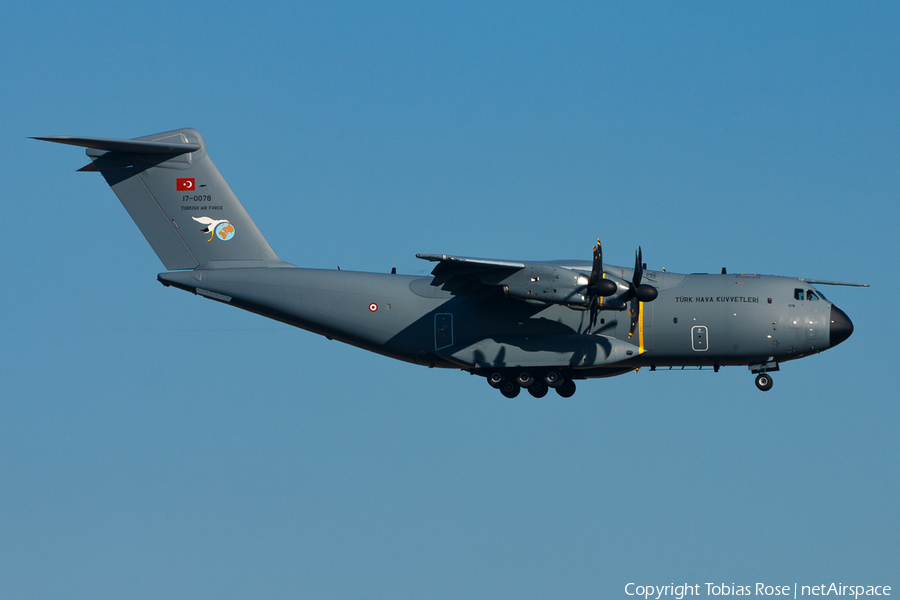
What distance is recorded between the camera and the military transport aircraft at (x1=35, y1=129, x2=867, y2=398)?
21328mm

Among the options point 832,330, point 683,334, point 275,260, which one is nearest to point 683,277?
point 683,334

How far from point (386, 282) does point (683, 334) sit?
6.44 meters

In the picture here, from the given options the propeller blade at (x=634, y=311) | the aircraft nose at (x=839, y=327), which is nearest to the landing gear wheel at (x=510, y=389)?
the propeller blade at (x=634, y=311)

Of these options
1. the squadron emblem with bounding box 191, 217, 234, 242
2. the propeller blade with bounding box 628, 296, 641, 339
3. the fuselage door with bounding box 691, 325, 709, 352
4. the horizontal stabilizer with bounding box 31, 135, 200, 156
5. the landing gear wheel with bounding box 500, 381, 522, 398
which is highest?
Answer: the horizontal stabilizer with bounding box 31, 135, 200, 156

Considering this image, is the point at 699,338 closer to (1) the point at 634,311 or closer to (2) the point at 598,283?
(1) the point at 634,311

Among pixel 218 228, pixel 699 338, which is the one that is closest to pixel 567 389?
pixel 699 338

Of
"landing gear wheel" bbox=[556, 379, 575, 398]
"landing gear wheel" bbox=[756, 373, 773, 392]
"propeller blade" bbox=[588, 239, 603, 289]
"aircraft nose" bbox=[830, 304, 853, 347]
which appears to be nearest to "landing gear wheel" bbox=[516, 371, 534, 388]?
"landing gear wheel" bbox=[556, 379, 575, 398]

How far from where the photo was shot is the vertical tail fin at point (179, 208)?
22.9 m

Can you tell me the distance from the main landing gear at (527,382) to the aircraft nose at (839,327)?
5.63m

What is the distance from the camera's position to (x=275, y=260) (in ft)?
75.4

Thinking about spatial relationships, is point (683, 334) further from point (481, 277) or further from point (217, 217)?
point (217, 217)

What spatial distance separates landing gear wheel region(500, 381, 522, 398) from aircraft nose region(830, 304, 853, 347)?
6680 mm

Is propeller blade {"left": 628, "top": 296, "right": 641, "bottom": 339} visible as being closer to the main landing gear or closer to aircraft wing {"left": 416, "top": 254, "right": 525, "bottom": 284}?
the main landing gear

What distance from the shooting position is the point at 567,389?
74.4 feet
